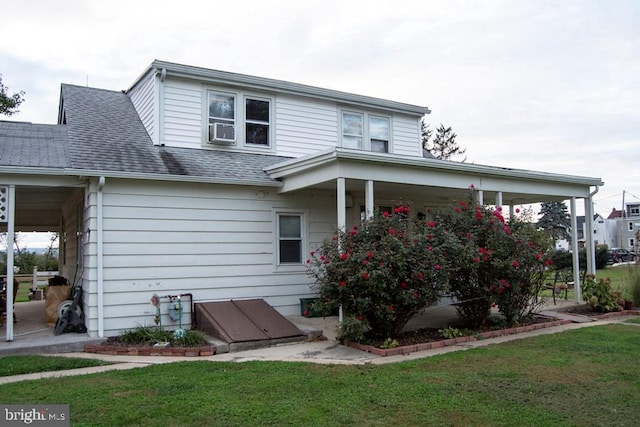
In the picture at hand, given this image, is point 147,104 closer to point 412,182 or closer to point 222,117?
point 222,117

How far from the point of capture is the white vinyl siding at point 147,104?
1033cm

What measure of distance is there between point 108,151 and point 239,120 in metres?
3.02

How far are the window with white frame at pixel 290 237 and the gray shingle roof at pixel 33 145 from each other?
412 centimetres

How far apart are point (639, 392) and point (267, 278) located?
6481mm

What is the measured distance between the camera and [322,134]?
40.3ft

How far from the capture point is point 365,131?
1287cm

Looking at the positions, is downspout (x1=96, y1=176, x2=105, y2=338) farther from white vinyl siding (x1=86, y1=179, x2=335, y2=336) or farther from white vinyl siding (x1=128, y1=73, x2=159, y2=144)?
white vinyl siding (x1=128, y1=73, x2=159, y2=144)

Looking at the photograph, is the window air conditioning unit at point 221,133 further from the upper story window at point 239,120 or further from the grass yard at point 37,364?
the grass yard at point 37,364

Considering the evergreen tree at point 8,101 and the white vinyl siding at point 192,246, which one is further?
the evergreen tree at point 8,101

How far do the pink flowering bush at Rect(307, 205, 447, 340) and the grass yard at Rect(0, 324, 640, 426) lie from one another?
1.09 metres

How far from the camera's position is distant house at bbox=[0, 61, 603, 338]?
8180mm

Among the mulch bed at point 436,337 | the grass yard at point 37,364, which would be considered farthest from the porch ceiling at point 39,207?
the mulch bed at point 436,337

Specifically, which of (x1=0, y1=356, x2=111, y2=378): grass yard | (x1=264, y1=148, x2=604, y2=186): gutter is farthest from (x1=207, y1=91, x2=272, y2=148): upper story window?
(x1=0, y1=356, x2=111, y2=378): grass yard
